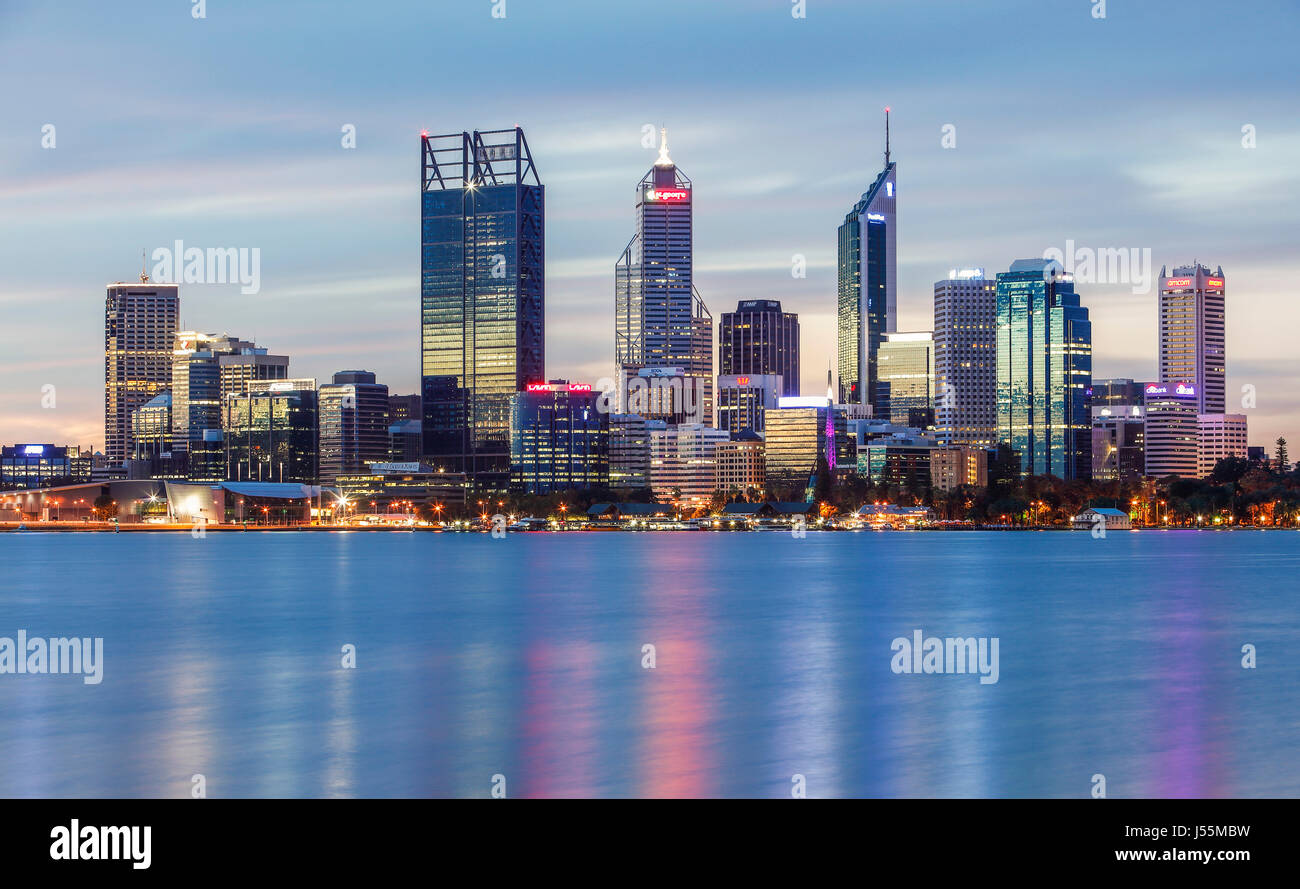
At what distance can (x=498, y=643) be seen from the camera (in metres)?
57.5

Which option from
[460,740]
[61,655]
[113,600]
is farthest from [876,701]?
[113,600]

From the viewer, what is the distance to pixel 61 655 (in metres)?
55.2

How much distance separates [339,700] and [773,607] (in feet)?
132

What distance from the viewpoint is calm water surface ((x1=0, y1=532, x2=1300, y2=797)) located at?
30.4 meters

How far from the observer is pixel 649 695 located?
1639 inches

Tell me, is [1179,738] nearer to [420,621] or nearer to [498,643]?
[498,643]

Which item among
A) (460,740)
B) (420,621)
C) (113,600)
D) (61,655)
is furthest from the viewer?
(113,600)

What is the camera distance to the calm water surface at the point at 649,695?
3041cm

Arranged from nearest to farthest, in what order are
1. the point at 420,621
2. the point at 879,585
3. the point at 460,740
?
1. the point at 460,740
2. the point at 420,621
3. the point at 879,585
